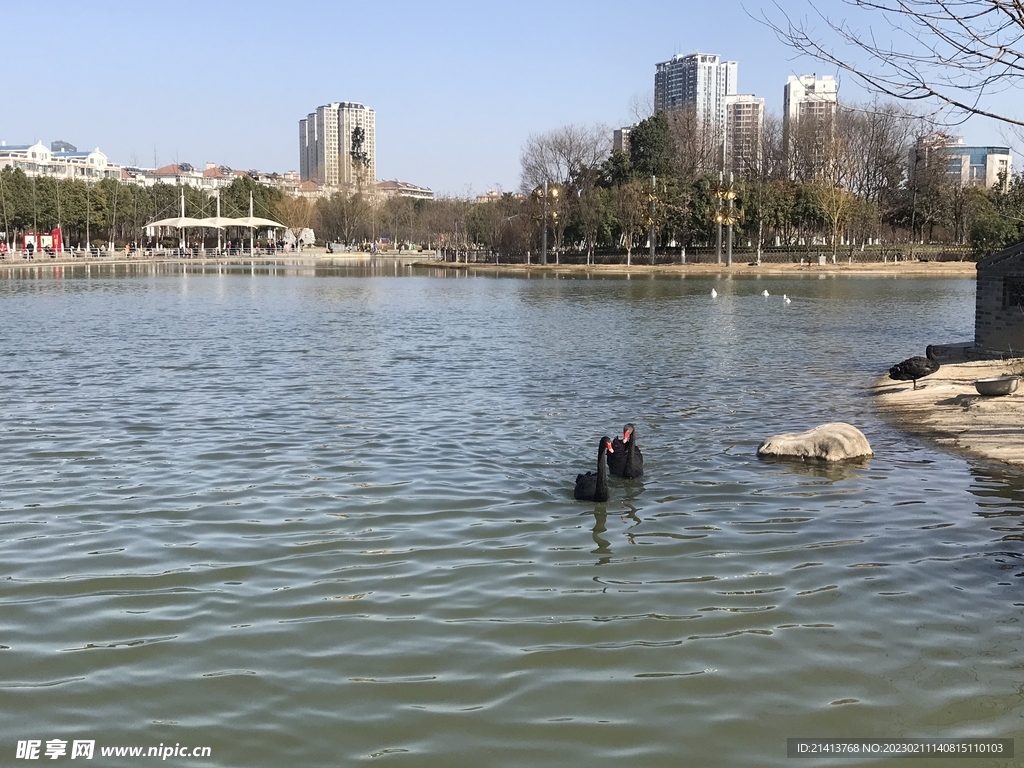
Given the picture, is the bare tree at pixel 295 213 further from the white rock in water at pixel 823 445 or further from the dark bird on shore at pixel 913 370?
the white rock in water at pixel 823 445

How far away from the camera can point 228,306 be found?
1442 inches

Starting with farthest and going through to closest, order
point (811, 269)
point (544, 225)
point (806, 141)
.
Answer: point (806, 141) < point (544, 225) < point (811, 269)

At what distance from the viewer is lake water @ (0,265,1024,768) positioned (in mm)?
5070

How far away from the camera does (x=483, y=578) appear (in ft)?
23.4

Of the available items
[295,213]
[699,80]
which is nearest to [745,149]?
[295,213]

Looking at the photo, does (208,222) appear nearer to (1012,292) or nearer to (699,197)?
(699,197)

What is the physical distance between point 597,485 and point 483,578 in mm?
2169

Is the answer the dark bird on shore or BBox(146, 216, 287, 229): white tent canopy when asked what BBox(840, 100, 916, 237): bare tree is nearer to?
BBox(146, 216, 287, 229): white tent canopy

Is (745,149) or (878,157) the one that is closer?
(878,157)

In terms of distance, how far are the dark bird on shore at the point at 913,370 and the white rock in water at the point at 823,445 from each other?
4.71 m

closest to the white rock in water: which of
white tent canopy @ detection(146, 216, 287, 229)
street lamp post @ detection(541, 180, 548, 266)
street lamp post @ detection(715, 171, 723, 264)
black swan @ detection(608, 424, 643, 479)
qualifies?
black swan @ detection(608, 424, 643, 479)

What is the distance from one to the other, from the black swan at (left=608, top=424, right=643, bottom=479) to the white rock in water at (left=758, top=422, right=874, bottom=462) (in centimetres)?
184

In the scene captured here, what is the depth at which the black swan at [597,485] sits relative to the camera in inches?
354

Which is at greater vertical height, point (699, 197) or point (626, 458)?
point (699, 197)
